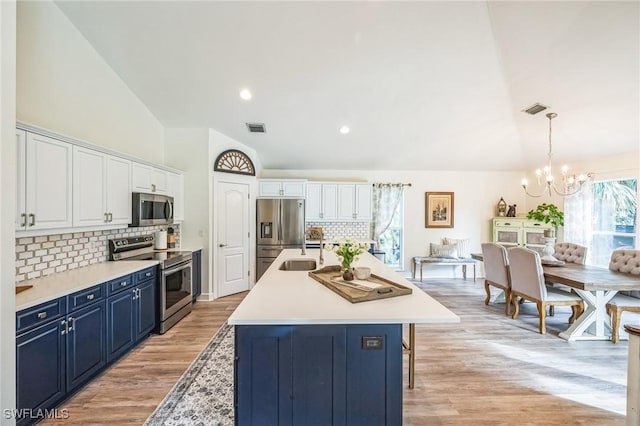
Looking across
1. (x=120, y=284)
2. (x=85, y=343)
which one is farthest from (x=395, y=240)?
(x=85, y=343)

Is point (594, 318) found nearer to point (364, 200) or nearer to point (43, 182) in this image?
point (364, 200)

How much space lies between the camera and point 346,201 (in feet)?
19.4

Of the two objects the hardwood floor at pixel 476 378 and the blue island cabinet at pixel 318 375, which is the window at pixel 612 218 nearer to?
the hardwood floor at pixel 476 378

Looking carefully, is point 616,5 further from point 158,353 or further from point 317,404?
point 158,353

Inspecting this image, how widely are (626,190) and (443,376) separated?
188 inches

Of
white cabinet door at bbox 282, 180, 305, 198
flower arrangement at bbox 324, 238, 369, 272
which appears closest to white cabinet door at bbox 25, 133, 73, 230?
flower arrangement at bbox 324, 238, 369, 272

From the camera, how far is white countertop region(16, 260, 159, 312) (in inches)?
73.9

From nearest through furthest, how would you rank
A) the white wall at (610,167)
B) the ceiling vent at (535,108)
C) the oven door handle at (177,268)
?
the oven door handle at (177,268) < the ceiling vent at (535,108) < the white wall at (610,167)

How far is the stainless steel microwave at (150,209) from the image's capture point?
10.7 ft

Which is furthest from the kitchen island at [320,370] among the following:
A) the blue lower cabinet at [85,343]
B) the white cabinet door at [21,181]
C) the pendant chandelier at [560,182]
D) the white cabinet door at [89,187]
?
the pendant chandelier at [560,182]

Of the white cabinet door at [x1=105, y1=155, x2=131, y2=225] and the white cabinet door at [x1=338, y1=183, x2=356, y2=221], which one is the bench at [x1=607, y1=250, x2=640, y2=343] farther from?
the white cabinet door at [x1=105, y1=155, x2=131, y2=225]

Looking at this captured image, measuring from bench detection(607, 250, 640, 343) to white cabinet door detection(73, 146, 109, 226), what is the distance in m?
5.73

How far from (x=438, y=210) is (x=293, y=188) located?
3.42 meters

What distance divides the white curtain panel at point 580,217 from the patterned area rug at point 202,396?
6365 mm
